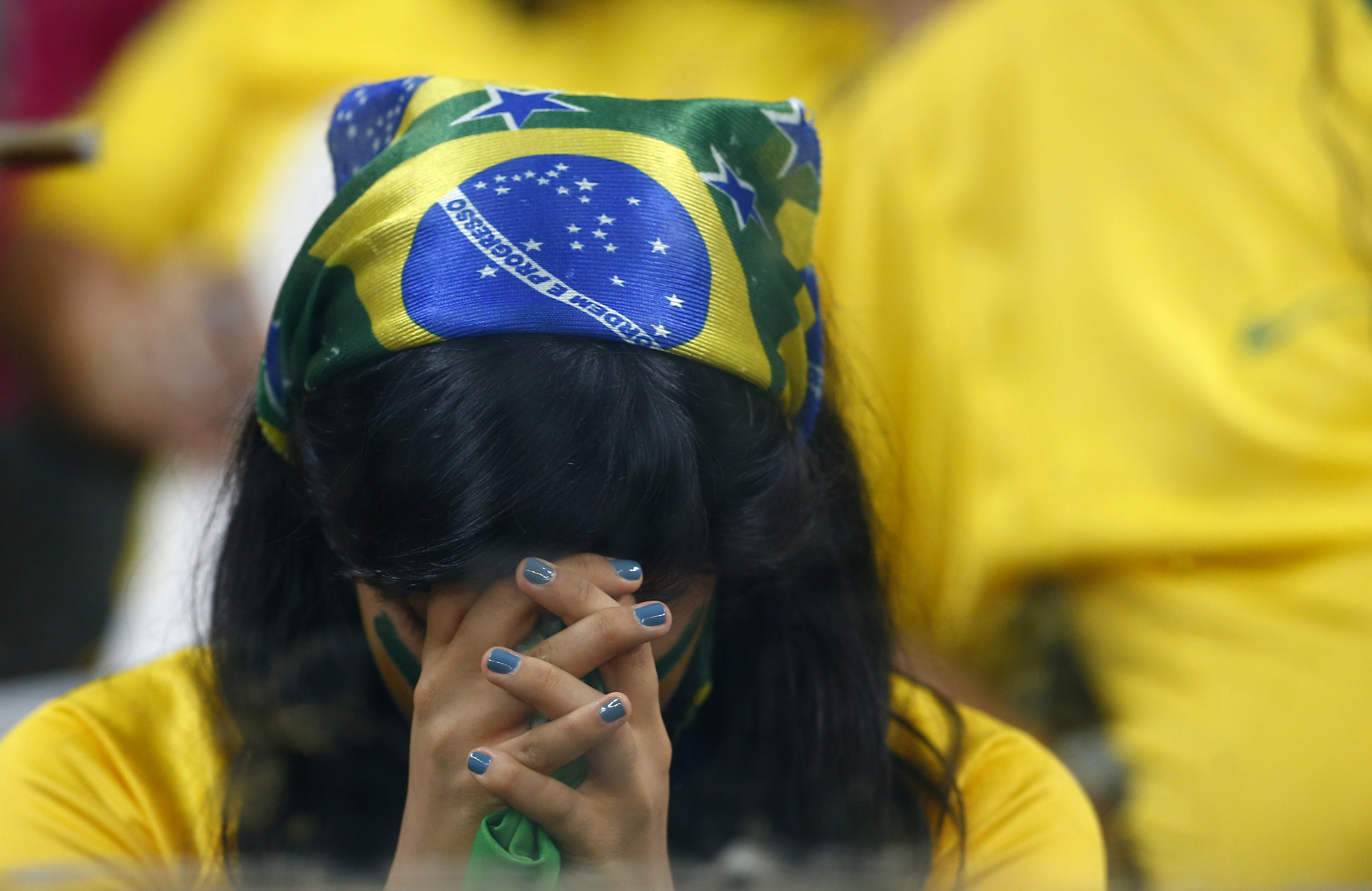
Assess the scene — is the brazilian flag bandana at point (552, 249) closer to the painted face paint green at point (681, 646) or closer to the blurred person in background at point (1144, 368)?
the painted face paint green at point (681, 646)

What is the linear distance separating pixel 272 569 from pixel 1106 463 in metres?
0.88

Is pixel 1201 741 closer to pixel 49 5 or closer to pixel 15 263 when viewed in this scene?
pixel 15 263

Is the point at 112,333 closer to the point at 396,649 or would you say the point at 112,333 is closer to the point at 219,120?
the point at 219,120

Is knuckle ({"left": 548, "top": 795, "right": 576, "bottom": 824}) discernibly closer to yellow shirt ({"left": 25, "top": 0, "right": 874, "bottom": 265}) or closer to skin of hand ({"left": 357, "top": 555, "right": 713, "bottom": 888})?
skin of hand ({"left": 357, "top": 555, "right": 713, "bottom": 888})

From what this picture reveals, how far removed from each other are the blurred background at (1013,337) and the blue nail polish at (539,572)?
0.36m

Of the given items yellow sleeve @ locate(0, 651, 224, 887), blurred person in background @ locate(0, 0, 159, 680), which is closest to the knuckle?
yellow sleeve @ locate(0, 651, 224, 887)

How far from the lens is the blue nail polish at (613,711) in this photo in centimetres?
58

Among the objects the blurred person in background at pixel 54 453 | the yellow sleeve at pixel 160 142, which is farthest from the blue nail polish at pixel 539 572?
the yellow sleeve at pixel 160 142

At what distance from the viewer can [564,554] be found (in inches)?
23.6

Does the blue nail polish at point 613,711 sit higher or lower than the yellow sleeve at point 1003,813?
higher

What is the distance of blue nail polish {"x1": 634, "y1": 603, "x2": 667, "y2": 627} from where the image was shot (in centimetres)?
60

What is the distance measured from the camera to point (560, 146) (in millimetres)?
662

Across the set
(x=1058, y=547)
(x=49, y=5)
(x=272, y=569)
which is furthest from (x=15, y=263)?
(x=1058, y=547)

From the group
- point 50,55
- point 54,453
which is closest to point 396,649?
point 54,453
